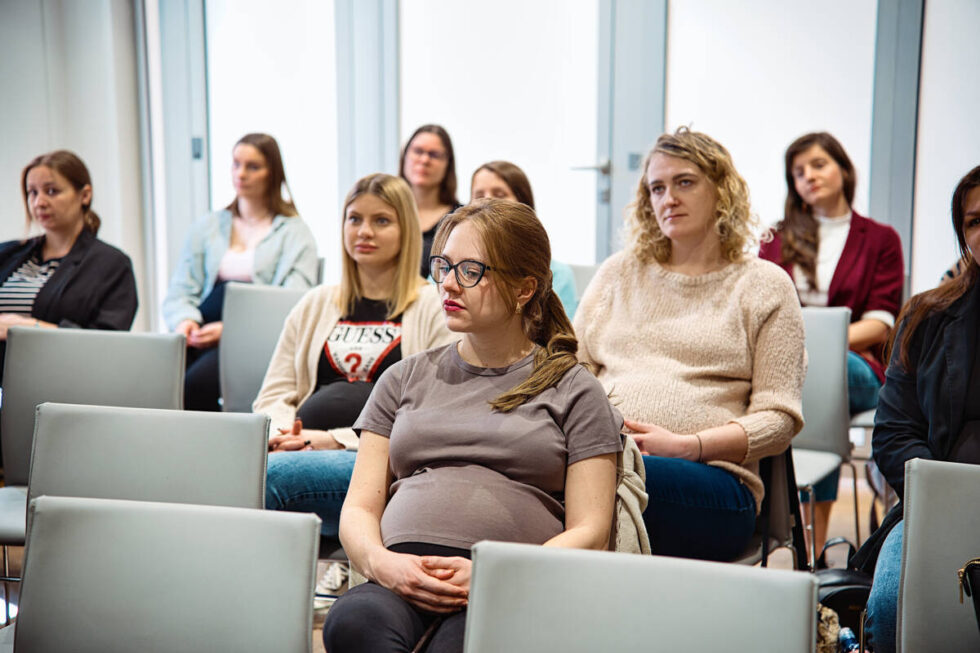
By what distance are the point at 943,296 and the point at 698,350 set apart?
51cm

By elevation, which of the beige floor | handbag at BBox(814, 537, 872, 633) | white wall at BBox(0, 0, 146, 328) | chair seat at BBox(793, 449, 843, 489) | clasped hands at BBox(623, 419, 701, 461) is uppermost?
white wall at BBox(0, 0, 146, 328)

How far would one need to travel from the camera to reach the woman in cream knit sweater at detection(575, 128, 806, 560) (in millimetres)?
1926

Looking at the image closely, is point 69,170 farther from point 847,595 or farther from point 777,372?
point 847,595

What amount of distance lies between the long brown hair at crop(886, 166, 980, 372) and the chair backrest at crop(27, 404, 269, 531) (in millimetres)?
1328

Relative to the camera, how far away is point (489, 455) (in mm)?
1558

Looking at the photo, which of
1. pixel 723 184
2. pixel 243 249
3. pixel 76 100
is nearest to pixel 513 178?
pixel 723 184

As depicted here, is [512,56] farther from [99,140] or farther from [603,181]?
[99,140]

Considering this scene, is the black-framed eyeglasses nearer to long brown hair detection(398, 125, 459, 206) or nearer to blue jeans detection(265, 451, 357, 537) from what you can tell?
blue jeans detection(265, 451, 357, 537)

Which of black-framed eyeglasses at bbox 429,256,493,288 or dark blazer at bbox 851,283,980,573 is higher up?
black-framed eyeglasses at bbox 429,256,493,288

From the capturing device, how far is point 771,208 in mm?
4043

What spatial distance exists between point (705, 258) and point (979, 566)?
1.00 m

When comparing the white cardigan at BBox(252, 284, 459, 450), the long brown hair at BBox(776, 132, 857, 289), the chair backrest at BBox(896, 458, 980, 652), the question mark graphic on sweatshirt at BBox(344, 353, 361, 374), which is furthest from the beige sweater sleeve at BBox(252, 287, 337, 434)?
the long brown hair at BBox(776, 132, 857, 289)

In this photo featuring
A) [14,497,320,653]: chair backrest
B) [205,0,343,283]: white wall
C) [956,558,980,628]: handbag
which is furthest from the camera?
[205,0,343,283]: white wall

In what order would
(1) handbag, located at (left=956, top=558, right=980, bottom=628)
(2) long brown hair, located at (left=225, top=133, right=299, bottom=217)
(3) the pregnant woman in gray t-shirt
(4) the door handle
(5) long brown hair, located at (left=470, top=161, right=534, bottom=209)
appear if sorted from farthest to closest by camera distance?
(4) the door handle
(2) long brown hair, located at (left=225, top=133, right=299, bottom=217)
(5) long brown hair, located at (left=470, top=161, right=534, bottom=209)
(3) the pregnant woman in gray t-shirt
(1) handbag, located at (left=956, top=558, right=980, bottom=628)
